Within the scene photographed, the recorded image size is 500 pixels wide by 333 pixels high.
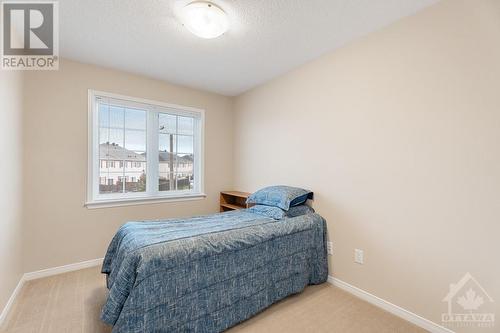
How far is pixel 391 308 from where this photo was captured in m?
1.90

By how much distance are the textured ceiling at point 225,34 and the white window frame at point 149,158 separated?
42 cm

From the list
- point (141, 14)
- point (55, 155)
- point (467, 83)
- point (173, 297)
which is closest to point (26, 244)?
point (55, 155)

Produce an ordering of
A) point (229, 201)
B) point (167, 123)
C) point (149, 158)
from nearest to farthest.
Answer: point (149, 158), point (167, 123), point (229, 201)

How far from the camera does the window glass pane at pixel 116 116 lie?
114 inches

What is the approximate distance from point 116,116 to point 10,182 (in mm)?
1324

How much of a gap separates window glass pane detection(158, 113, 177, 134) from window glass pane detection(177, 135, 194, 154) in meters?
0.15

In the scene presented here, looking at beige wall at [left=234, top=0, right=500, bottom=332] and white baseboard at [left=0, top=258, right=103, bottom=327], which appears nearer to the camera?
beige wall at [left=234, top=0, right=500, bottom=332]

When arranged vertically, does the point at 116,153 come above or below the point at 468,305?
above

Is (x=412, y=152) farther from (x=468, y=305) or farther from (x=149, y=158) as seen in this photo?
(x=149, y=158)

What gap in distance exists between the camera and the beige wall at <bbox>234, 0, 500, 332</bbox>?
4.86ft

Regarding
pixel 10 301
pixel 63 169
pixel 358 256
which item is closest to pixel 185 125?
pixel 63 169

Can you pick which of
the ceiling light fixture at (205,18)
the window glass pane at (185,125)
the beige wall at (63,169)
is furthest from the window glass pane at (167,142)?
the ceiling light fixture at (205,18)

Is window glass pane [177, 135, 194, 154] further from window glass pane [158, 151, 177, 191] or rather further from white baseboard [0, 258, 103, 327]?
white baseboard [0, 258, 103, 327]

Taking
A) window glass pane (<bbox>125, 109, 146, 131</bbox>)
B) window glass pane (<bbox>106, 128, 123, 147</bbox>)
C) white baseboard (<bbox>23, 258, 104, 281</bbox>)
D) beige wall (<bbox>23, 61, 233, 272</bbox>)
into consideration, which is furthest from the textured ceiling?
white baseboard (<bbox>23, 258, 104, 281</bbox>)
